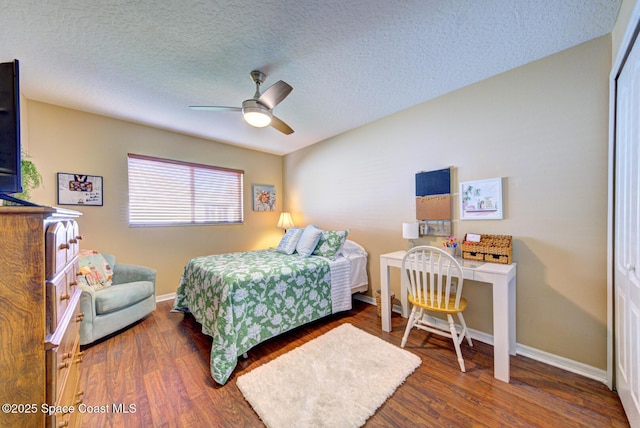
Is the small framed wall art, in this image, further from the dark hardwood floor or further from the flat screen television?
the flat screen television

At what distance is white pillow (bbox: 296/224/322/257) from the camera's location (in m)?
2.97

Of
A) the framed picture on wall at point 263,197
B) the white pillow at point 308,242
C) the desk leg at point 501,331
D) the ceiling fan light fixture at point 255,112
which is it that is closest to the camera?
the desk leg at point 501,331

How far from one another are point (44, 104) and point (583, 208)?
5241 mm

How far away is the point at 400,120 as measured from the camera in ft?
9.46

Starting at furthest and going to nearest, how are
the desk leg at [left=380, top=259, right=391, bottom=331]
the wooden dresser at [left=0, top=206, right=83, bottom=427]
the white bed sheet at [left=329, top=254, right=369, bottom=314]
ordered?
the white bed sheet at [left=329, top=254, right=369, bottom=314] < the desk leg at [left=380, top=259, right=391, bottom=331] < the wooden dresser at [left=0, top=206, right=83, bottom=427]

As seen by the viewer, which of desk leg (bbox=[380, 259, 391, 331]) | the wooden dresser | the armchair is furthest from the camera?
desk leg (bbox=[380, 259, 391, 331])

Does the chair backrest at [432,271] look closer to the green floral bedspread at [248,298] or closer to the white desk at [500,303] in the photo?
the white desk at [500,303]

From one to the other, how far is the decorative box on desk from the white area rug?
41.9 inches

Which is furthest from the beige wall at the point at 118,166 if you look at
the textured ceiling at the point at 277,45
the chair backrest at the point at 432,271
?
the chair backrest at the point at 432,271

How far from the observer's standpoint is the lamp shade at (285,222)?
435cm

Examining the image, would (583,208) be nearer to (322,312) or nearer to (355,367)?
(355,367)

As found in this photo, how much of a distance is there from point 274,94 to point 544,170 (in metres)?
2.33

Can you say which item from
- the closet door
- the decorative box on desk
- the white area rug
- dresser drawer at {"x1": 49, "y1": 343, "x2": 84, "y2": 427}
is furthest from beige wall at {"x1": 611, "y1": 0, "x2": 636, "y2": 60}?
dresser drawer at {"x1": 49, "y1": 343, "x2": 84, "y2": 427}

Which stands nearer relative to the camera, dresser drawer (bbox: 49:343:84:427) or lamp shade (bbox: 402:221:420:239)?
dresser drawer (bbox: 49:343:84:427)
